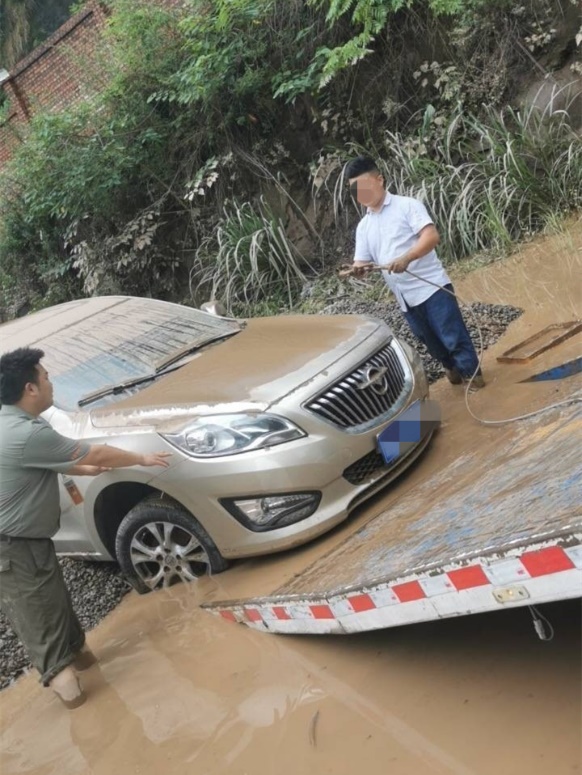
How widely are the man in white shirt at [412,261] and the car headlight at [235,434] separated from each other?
161 cm

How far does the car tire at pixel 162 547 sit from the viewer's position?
3.54m

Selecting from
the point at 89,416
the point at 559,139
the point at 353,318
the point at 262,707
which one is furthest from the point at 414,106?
the point at 262,707

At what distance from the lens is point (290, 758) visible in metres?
2.44

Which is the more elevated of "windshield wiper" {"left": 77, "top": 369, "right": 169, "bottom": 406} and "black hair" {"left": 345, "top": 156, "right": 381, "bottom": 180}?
"black hair" {"left": 345, "top": 156, "right": 381, "bottom": 180}

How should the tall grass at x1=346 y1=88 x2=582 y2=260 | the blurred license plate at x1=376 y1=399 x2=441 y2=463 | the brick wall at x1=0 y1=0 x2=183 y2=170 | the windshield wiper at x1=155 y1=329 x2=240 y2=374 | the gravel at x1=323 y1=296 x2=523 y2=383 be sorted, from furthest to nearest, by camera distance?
the brick wall at x1=0 y1=0 x2=183 y2=170 < the tall grass at x1=346 y1=88 x2=582 y2=260 < the gravel at x1=323 y1=296 x2=523 y2=383 < the windshield wiper at x1=155 y1=329 x2=240 y2=374 < the blurred license plate at x1=376 y1=399 x2=441 y2=463

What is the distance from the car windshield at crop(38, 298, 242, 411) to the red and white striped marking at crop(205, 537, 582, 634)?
1670 mm

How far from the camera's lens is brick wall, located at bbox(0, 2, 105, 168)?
39.7 ft

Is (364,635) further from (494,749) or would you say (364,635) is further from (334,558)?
(494,749)

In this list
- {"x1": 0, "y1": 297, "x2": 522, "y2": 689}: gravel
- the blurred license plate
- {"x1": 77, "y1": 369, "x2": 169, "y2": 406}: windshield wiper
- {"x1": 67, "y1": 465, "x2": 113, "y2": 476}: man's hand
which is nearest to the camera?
{"x1": 67, "y1": 465, "x2": 113, "y2": 476}: man's hand

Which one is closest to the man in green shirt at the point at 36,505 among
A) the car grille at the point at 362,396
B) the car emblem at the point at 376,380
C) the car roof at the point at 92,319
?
the car grille at the point at 362,396

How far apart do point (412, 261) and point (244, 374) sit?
1442mm

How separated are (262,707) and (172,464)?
47.0 inches

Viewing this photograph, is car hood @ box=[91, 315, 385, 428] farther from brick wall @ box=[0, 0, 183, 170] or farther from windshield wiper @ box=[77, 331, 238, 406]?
brick wall @ box=[0, 0, 183, 170]

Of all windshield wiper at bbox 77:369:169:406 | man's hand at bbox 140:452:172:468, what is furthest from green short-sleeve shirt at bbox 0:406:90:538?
windshield wiper at bbox 77:369:169:406
